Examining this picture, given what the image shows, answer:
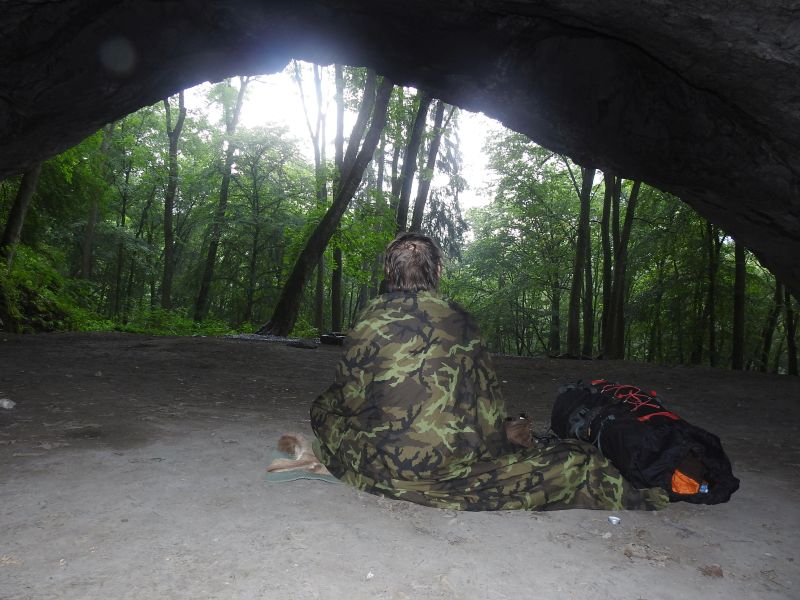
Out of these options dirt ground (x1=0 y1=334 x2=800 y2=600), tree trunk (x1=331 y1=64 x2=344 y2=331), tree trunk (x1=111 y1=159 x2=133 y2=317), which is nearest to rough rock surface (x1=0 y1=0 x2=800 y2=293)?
dirt ground (x1=0 y1=334 x2=800 y2=600)

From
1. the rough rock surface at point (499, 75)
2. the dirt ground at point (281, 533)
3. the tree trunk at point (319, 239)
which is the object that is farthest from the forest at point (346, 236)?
the dirt ground at point (281, 533)

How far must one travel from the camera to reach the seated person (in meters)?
2.98

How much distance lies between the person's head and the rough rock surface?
3.27 m

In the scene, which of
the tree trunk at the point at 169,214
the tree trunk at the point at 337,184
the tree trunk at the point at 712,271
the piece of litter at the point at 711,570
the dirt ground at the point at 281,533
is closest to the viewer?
the dirt ground at the point at 281,533

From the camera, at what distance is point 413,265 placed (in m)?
3.19

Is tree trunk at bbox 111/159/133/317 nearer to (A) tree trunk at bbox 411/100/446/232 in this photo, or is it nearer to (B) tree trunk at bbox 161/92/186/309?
(B) tree trunk at bbox 161/92/186/309

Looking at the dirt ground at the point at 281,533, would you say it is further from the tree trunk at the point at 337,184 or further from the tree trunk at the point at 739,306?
the tree trunk at the point at 337,184

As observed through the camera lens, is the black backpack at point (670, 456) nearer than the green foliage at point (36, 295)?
Yes

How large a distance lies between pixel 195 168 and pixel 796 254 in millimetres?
25045

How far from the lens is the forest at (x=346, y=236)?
13.1 m

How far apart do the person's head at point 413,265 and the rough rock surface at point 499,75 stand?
3265 millimetres

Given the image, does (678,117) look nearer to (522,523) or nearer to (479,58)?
(479,58)

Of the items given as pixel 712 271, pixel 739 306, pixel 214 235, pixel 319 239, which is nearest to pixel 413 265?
pixel 319 239

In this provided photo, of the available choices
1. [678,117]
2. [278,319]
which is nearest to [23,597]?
[678,117]
